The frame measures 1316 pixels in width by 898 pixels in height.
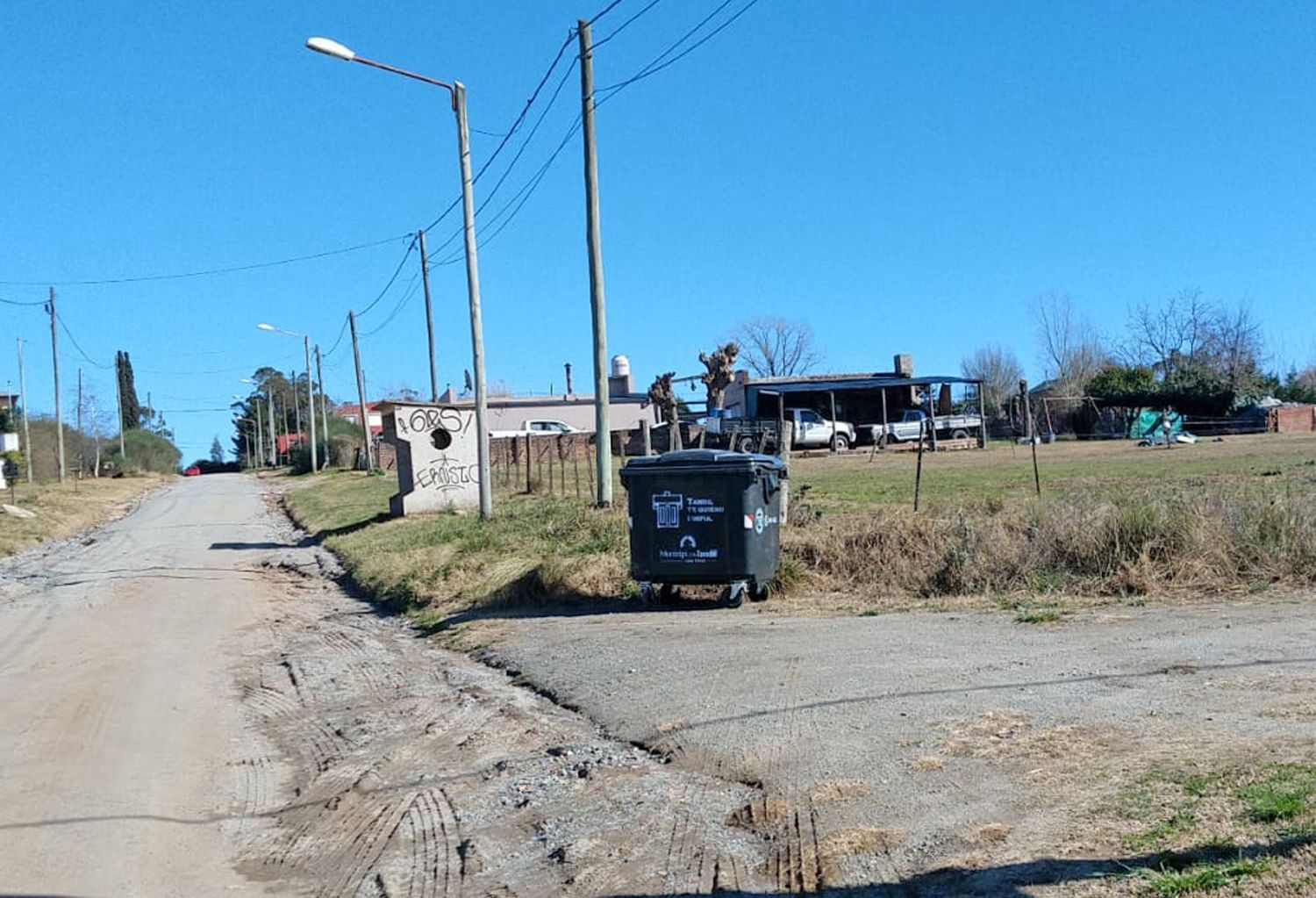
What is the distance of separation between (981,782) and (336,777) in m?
3.79

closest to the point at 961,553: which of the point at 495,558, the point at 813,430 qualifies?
the point at 495,558

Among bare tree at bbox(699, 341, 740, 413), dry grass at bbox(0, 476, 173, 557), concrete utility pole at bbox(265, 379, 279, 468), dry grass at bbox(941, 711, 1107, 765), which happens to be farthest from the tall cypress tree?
dry grass at bbox(941, 711, 1107, 765)

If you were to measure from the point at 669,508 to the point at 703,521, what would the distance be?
0.37 m

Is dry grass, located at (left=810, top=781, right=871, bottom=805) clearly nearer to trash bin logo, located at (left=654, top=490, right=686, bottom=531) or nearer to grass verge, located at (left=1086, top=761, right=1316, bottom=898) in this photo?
grass verge, located at (left=1086, top=761, right=1316, bottom=898)

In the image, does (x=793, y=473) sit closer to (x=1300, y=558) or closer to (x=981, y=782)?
(x=1300, y=558)

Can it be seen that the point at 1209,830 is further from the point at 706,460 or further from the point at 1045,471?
→ the point at 1045,471

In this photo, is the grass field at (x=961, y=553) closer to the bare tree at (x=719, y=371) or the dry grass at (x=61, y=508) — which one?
the dry grass at (x=61, y=508)

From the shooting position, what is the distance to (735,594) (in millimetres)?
11641

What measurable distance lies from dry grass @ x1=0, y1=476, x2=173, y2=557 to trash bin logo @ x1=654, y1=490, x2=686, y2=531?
17.5 meters

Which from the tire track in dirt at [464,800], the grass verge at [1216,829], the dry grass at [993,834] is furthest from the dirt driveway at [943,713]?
the tire track in dirt at [464,800]

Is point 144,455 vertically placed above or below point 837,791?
above

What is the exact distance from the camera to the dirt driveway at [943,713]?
5086mm

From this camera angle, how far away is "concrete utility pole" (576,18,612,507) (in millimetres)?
17547

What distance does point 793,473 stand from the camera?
27812 millimetres
